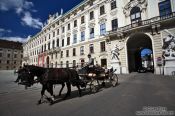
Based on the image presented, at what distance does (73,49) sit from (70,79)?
25.2 metres

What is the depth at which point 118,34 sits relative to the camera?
20594 mm

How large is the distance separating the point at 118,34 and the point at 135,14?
4.50 meters

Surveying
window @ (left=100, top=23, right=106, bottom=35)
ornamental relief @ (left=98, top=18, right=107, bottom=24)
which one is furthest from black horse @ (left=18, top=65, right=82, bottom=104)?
ornamental relief @ (left=98, top=18, right=107, bottom=24)

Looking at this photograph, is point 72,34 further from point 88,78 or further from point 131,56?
point 88,78

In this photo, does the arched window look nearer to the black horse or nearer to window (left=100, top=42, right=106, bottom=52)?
window (left=100, top=42, right=106, bottom=52)

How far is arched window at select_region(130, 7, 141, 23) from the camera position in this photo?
65.4ft

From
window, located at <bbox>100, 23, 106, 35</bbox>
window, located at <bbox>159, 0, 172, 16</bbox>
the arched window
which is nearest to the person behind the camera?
window, located at <bbox>159, 0, 172, 16</bbox>

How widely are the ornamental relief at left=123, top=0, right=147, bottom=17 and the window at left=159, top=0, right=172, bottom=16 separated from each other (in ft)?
7.65

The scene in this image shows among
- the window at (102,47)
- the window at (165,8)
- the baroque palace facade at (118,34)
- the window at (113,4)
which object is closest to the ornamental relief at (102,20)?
the baroque palace facade at (118,34)

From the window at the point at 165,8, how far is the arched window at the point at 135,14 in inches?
126

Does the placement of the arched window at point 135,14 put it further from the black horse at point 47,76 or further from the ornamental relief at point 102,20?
the black horse at point 47,76

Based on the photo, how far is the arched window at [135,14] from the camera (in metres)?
19.9

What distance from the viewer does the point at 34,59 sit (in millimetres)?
51281

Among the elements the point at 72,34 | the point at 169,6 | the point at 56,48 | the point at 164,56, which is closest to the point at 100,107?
the point at 164,56
